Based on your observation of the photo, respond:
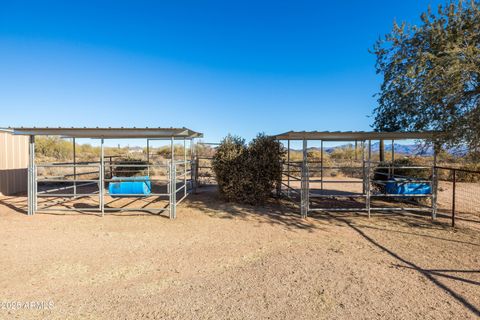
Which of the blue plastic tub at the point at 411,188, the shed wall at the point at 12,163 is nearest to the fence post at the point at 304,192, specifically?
the blue plastic tub at the point at 411,188

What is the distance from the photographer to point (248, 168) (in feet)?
28.0

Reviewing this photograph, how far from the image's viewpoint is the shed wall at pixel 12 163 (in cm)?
1056

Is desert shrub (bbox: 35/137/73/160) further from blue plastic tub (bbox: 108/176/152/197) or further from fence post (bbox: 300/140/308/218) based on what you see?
fence post (bbox: 300/140/308/218)

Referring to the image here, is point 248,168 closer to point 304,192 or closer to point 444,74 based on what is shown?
point 304,192

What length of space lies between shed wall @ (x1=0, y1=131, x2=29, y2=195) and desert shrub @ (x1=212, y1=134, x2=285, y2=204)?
892 cm

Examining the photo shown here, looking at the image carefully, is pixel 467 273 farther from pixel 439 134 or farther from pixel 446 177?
pixel 446 177

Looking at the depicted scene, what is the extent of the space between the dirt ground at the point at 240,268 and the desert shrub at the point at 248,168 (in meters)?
1.90

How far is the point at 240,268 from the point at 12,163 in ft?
39.5

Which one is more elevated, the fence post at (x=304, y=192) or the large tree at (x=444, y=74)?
the large tree at (x=444, y=74)

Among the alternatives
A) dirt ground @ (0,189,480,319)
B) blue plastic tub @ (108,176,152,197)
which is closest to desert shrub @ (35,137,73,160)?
dirt ground @ (0,189,480,319)

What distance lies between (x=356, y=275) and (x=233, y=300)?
6.18 ft

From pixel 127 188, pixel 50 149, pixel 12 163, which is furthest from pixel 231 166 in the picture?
pixel 50 149

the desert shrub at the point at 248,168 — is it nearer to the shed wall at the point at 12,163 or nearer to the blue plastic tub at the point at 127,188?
the blue plastic tub at the point at 127,188

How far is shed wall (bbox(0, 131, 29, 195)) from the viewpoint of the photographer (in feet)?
34.7
